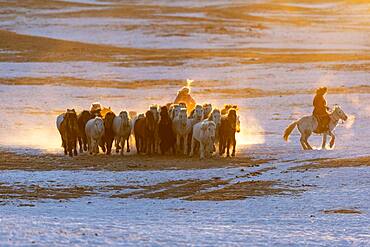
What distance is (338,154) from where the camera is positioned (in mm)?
22469

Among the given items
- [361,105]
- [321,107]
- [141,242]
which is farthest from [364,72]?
[141,242]

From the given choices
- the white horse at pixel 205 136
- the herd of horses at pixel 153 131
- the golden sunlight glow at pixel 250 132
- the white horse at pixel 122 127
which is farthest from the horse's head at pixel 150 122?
the golden sunlight glow at pixel 250 132

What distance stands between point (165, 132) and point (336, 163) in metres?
4.46

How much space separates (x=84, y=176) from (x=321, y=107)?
731 centimetres

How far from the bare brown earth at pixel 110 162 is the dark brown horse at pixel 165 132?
570mm

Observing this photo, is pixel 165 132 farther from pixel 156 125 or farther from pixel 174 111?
pixel 174 111

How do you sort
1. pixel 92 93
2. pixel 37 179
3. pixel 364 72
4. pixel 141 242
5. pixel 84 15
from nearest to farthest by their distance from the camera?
pixel 141 242 → pixel 37 179 → pixel 92 93 → pixel 364 72 → pixel 84 15

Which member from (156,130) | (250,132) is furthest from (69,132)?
(250,132)

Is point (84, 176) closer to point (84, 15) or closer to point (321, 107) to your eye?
point (321, 107)

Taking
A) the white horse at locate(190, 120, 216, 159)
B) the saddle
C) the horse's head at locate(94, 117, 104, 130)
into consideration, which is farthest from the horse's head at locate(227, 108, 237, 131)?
the horse's head at locate(94, 117, 104, 130)

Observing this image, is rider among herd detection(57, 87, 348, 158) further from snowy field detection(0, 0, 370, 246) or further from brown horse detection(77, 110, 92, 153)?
snowy field detection(0, 0, 370, 246)

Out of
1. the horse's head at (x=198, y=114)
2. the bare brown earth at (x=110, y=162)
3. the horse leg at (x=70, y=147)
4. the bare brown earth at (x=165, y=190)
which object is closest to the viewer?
the bare brown earth at (x=165, y=190)

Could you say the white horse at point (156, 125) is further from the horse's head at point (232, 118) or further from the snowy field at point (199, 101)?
the snowy field at point (199, 101)

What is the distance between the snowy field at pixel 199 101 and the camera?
549 inches
